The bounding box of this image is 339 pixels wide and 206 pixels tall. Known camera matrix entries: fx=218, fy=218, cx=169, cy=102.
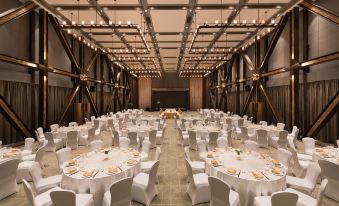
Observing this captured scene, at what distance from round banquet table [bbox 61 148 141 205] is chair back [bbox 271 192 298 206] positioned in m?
2.87

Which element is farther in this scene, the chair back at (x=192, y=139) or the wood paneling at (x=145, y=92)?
the wood paneling at (x=145, y=92)

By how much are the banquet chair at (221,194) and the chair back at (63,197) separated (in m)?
2.23

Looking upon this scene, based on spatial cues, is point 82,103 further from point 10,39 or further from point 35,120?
point 10,39

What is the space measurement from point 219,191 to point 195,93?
33112 millimetres

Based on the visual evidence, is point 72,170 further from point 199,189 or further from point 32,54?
point 32,54

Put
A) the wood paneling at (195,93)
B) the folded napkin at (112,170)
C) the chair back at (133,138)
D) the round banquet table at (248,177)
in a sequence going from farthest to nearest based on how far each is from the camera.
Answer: the wood paneling at (195,93) < the chair back at (133,138) < the folded napkin at (112,170) < the round banquet table at (248,177)

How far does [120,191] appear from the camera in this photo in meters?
3.70

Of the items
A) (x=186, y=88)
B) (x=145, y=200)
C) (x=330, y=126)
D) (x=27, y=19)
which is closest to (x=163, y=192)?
(x=145, y=200)

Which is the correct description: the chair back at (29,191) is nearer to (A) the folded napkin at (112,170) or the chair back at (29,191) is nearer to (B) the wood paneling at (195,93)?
(A) the folded napkin at (112,170)

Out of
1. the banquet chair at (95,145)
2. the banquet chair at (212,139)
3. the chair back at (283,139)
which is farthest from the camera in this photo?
the chair back at (283,139)

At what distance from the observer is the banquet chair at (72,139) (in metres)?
9.49

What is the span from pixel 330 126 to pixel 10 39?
15.1m

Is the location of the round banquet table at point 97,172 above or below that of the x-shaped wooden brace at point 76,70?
below

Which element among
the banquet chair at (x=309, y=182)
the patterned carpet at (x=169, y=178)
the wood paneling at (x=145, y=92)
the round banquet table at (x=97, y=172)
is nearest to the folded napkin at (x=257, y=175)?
the banquet chair at (x=309, y=182)
